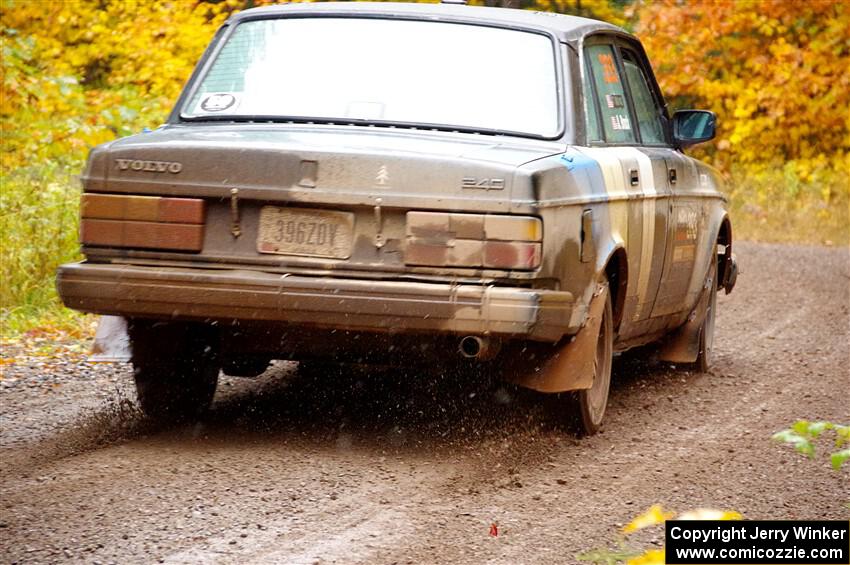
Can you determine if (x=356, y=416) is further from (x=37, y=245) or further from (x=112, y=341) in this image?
(x=37, y=245)

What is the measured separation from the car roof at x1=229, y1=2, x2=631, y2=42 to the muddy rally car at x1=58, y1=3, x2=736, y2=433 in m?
0.01

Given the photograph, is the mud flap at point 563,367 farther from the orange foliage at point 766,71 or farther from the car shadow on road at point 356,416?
the orange foliage at point 766,71

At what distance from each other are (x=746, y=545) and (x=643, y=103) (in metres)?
4.32

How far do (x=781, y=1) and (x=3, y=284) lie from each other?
15136 mm

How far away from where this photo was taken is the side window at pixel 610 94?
21.1 feet

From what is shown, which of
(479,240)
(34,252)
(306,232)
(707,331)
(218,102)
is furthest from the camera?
(34,252)

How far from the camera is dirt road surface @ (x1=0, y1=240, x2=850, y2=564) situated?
4.26 m

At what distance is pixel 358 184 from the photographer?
204 inches

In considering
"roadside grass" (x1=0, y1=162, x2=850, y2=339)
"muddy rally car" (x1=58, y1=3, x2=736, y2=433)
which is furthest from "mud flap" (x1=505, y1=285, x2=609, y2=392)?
"roadside grass" (x1=0, y1=162, x2=850, y2=339)

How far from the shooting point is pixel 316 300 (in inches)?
203

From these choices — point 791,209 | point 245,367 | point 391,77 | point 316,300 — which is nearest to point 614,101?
point 391,77

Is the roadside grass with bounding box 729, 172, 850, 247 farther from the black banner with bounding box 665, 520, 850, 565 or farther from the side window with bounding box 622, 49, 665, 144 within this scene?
the black banner with bounding box 665, 520, 850, 565

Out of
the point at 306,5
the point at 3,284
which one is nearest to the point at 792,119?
the point at 3,284

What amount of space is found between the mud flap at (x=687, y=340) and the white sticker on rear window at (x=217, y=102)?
3.05 m
